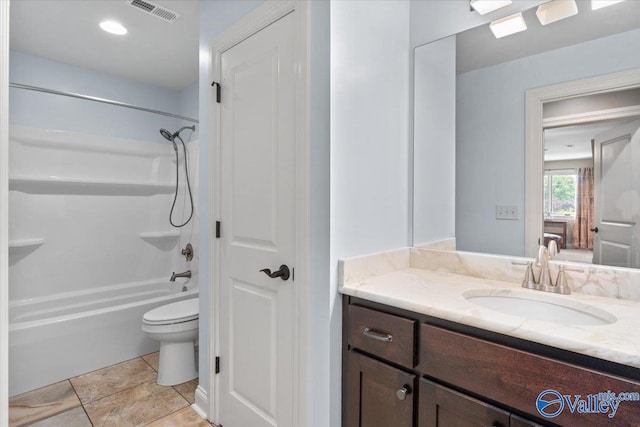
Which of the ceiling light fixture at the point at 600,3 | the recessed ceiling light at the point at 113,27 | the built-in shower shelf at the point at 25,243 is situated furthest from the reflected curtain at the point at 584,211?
the built-in shower shelf at the point at 25,243

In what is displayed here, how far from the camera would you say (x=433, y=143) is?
1.66m

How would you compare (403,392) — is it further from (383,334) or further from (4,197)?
(4,197)

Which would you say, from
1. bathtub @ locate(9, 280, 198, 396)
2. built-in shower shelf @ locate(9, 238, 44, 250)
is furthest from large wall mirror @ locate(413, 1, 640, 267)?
built-in shower shelf @ locate(9, 238, 44, 250)

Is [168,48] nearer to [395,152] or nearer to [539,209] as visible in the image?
[395,152]

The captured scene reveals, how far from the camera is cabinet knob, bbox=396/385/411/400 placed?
1.08 meters

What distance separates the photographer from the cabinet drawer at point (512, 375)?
0.76m

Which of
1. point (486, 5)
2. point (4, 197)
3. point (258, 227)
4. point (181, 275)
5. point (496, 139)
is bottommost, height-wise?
point (181, 275)

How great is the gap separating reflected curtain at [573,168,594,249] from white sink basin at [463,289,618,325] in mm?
258

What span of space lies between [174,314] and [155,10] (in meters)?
1.96

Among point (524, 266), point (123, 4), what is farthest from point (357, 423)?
point (123, 4)

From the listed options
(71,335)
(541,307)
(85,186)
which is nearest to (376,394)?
(541,307)

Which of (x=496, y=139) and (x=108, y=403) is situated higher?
(x=496, y=139)

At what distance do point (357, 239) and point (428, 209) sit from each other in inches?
18.2

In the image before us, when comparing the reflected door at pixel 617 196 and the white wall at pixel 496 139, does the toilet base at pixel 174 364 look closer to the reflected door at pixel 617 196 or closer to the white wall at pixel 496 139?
the white wall at pixel 496 139
